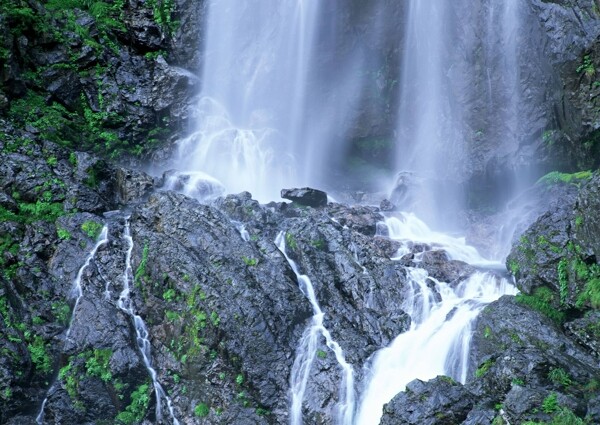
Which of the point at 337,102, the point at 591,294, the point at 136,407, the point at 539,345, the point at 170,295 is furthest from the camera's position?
the point at 337,102

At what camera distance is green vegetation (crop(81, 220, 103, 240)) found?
15484mm

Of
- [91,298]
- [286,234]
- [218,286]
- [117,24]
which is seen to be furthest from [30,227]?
[117,24]

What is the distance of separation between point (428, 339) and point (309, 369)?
10.1ft

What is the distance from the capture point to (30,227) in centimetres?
1548

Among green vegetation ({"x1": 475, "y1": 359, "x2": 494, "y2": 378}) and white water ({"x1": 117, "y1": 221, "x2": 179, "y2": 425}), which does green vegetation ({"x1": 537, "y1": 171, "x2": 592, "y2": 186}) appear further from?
white water ({"x1": 117, "y1": 221, "x2": 179, "y2": 425})

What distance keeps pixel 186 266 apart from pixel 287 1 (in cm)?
1944

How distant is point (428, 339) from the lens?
43.2 feet

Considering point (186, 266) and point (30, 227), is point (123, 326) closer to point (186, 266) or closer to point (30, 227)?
point (186, 266)

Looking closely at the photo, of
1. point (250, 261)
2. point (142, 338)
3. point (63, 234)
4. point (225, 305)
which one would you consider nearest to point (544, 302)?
point (250, 261)

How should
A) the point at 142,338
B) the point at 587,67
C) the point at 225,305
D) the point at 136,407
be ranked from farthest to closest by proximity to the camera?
the point at 587,67 → the point at 142,338 → the point at 225,305 → the point at 136,407

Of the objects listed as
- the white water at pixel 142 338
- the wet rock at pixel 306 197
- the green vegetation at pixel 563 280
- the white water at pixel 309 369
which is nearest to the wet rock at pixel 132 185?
the white water at pixel 142 338

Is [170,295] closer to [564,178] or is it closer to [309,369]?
[309,369]

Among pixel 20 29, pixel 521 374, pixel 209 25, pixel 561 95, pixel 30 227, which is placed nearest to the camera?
pixel 521 374

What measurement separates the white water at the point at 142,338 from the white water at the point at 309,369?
2.89 meters
